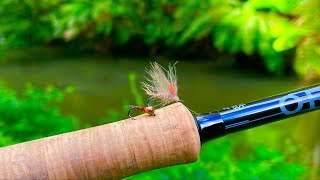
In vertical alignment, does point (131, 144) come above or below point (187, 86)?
below

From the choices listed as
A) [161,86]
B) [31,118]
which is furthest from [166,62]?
[161,86]

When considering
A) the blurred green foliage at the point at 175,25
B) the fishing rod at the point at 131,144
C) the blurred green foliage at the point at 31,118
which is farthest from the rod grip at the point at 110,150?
the blurred green foliage at the point at 31,118

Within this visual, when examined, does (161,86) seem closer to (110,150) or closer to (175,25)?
(110,150)

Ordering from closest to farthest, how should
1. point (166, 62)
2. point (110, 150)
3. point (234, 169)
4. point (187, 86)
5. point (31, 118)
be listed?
1. point (110, 150)
2. point (234, 169)
3. point (31, 118)
4. point (187, 86)
5. point (166, 62)

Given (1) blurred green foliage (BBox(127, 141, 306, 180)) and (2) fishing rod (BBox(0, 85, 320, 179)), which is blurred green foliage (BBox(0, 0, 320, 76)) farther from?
(2) fishing rod (BBox(0, 85, 320, 179))

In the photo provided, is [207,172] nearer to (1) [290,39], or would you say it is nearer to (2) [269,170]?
(2) [269,170]

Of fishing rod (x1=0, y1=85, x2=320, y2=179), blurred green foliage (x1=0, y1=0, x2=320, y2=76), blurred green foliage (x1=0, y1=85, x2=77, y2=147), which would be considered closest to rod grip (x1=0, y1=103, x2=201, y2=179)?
fishing rod (x1=0, y1=85, x2=320, y2=179)
